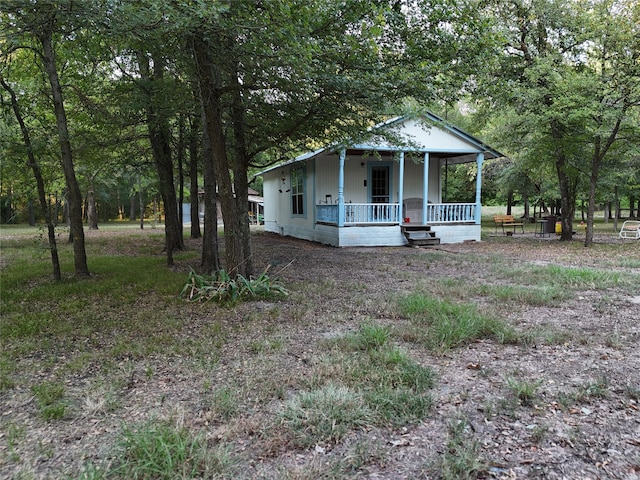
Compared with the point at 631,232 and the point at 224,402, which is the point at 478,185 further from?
the point at 224,402

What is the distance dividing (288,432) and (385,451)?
22.0 inches

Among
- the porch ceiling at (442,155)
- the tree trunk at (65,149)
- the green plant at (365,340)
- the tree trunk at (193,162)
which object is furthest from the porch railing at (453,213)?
the green plant at (365,340)

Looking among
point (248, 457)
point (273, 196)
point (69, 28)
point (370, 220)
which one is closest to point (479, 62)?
point (69, 28)

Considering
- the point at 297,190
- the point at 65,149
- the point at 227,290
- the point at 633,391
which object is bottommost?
the point at 633,391

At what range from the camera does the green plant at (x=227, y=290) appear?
5531 millimetres

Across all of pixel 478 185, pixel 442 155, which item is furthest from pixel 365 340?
pixel 442 155

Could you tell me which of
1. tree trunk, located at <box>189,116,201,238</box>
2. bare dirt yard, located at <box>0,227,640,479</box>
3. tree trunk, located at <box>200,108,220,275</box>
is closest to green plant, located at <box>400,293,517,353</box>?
bare dirt yard, located at <box>0,227,640,479</box>

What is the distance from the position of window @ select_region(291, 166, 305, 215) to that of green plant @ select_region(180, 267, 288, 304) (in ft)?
35.8

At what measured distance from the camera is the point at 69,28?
442 centimetres

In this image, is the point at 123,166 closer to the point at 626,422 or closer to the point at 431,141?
the point at 431,141

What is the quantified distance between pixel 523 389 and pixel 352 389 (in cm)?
118

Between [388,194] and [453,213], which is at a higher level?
[388,194]

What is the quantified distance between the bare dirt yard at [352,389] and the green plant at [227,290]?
0.24 meters

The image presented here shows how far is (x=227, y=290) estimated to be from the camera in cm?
559
